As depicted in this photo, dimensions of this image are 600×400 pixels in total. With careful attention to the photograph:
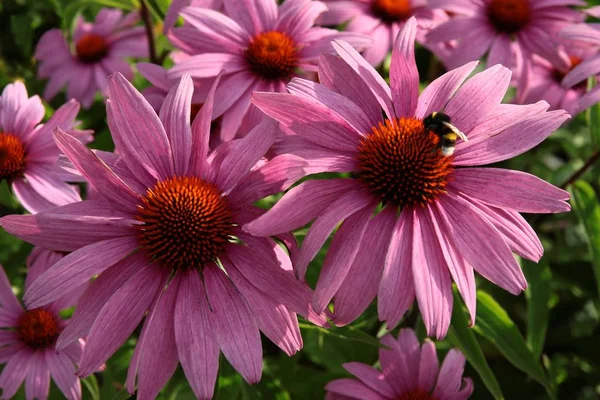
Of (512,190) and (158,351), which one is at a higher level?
(512,190)

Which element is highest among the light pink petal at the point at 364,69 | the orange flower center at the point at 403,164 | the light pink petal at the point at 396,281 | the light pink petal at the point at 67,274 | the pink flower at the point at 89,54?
the light pink petal at the point at 364,69

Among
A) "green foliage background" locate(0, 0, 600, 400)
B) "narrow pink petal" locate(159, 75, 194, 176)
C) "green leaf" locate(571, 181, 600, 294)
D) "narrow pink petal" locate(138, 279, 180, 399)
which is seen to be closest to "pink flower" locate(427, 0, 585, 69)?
"green foliage background" locate(0, 0, 600, 400)

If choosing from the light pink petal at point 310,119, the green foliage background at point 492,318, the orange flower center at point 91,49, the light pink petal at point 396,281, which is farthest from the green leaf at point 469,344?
the orange flower center at point 91,49

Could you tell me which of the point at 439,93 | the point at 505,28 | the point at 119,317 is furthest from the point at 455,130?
the point at 505,28

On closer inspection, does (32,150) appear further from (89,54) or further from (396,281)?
(396,281)

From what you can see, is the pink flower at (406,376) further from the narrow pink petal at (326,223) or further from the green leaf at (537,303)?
the narrow pink petal at (326,223)

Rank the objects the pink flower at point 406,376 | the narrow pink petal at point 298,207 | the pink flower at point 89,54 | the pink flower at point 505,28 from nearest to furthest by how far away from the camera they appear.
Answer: the narrow pink petal at point 298,207 → the pink flower at point 406,376 → the pink flower at point 505,28 → the pink flower at point 89,54
